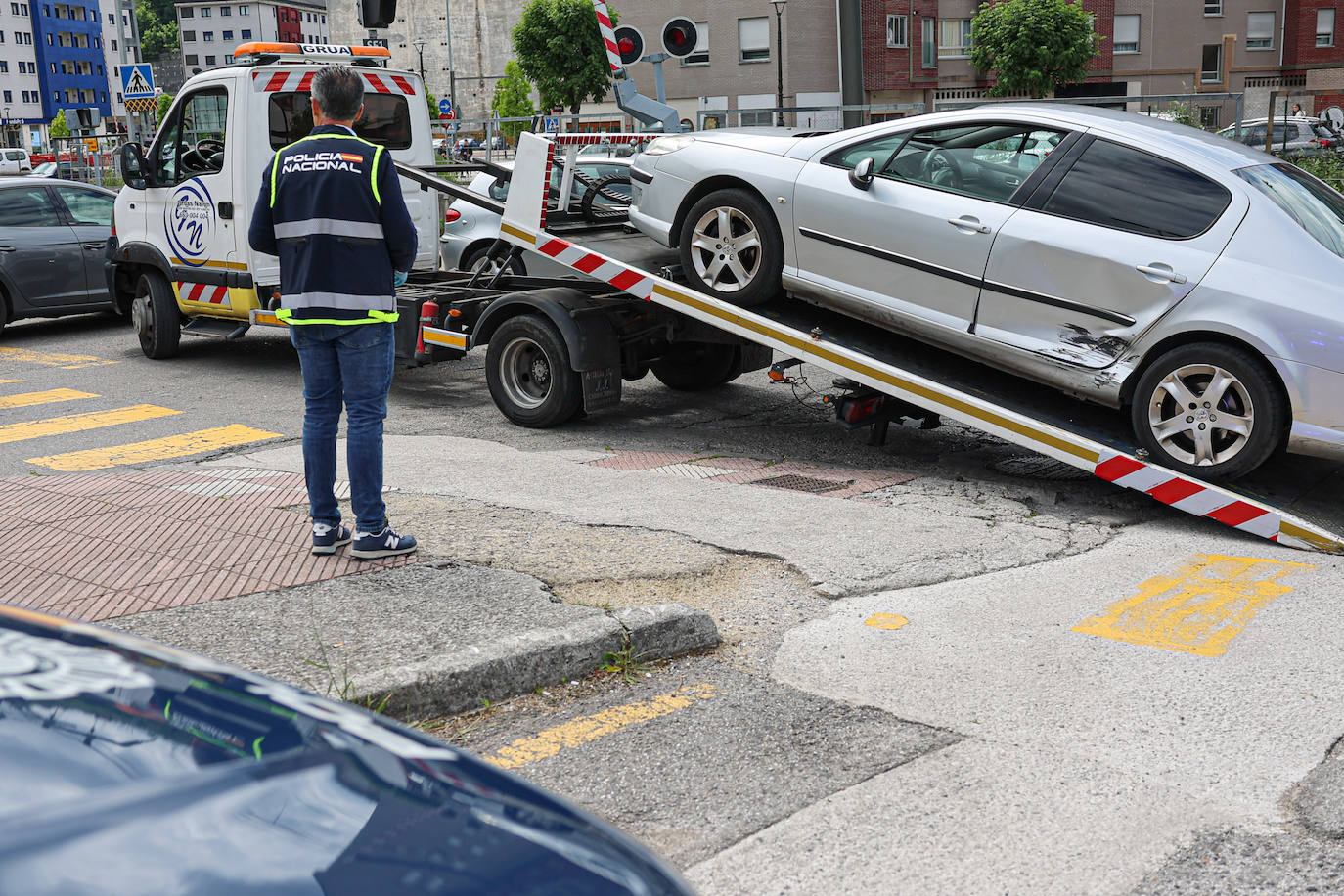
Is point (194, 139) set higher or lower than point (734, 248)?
higher

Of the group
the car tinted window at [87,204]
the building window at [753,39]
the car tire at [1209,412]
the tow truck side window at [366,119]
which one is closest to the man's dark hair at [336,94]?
the car tire at [1209,412]

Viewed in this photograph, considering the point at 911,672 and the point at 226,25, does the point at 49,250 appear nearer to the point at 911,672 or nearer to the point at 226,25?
the point at 911,672

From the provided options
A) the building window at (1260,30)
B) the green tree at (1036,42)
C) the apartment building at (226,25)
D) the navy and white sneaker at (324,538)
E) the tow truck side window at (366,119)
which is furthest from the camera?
the apartment building at (226,25)

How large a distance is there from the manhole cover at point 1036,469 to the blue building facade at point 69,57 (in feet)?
402

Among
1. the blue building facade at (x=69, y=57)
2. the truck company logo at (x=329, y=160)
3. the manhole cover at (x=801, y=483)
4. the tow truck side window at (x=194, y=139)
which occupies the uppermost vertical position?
the blue building facade at (x=69, y=57)

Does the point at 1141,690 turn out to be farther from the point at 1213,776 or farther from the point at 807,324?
the point at 807,324

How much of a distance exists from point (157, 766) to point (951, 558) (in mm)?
4652

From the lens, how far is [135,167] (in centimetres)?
1134

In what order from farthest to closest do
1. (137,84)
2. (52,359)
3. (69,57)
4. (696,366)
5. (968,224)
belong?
(69,57)
(137,84)
(52,359)
(696,366)
(968,224)

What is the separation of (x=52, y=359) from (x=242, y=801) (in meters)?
12.3

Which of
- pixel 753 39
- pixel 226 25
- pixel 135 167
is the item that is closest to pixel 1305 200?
pixel 135 167

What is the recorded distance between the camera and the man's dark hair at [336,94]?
17.0 ft

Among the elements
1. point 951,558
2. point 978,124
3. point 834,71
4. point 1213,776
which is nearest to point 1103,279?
point 978,124

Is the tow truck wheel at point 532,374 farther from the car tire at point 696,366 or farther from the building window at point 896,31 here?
the building window at point 896,31
